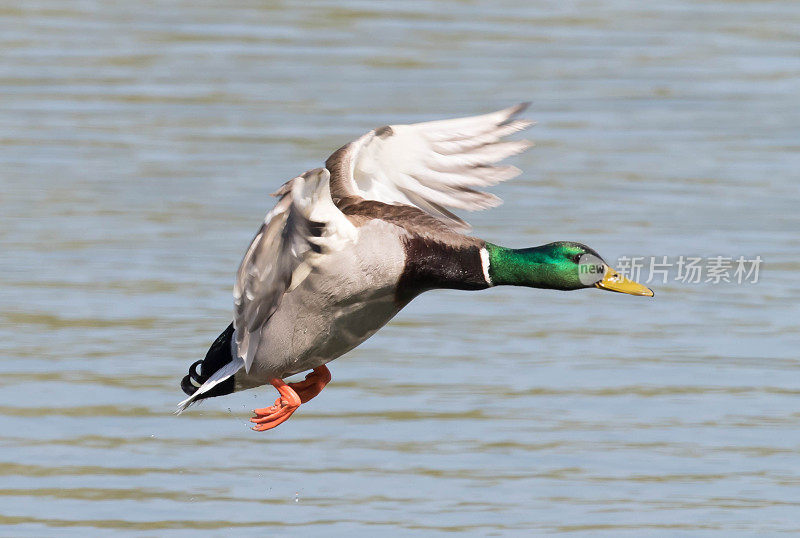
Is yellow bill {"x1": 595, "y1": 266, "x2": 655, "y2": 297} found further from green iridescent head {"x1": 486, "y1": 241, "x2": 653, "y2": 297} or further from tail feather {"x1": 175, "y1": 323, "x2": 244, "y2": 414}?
tail feather {"x1": 175, "y1": 323, "x2": 244, "y2": 414}

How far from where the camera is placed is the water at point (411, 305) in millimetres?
9656

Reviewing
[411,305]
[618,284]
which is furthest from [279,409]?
[411,305]

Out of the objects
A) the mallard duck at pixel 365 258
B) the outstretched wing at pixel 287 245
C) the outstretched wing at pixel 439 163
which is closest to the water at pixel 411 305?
the mallard duck at pixel 365 258

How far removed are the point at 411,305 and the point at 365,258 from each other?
4446 millimetres

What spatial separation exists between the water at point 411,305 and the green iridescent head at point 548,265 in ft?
4.09

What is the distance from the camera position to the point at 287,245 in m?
8.30

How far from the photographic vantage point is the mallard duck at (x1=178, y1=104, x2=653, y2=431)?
8.35 metres

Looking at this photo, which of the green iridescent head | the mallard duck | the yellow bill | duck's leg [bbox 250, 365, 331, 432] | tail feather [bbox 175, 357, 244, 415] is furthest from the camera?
tail feather [bbox 175, 357, 244, 415]

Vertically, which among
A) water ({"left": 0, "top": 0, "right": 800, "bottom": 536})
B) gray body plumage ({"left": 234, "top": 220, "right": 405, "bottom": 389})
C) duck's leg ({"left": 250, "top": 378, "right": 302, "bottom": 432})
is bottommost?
water ({"left": 0, "top": 0, "right": 800, "bottom": 536})

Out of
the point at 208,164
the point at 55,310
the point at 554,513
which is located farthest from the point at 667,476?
the point at 208,164

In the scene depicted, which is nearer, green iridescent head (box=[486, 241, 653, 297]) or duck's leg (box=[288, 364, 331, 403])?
green iridescent head (box=[486, 241, 653, 297])

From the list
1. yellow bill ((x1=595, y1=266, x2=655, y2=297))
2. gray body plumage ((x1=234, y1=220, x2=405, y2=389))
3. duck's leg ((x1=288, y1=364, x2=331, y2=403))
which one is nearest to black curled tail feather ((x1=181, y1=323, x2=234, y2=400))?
gray body plumage ((x1=234, y1=220, x2=405, y2=389))

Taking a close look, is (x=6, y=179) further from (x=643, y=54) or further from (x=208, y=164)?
(x=643, y=54)

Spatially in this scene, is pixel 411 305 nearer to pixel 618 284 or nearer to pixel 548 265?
pixel 548 265
